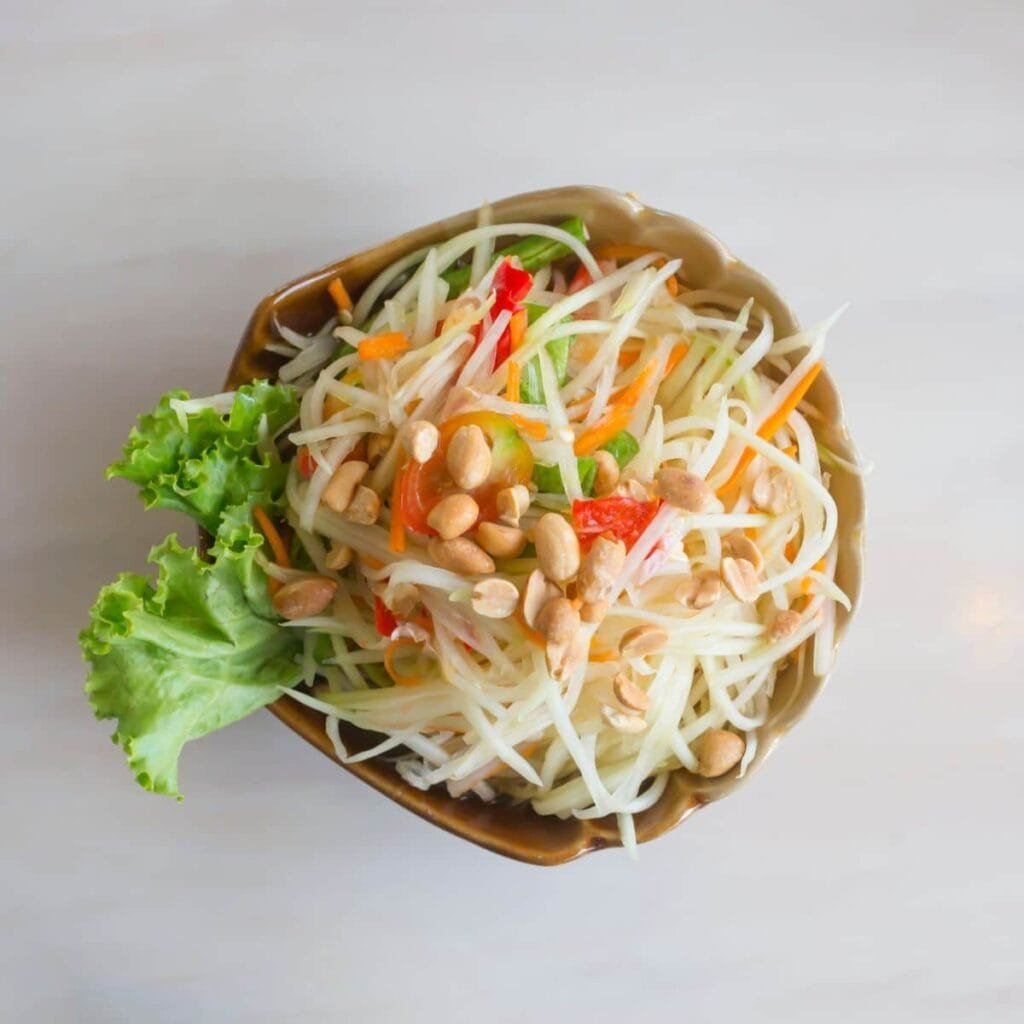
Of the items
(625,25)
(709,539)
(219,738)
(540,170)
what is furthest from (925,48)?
(219,738)

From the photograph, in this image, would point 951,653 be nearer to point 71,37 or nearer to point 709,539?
point 709,539

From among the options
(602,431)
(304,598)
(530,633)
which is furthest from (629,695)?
(304,598)

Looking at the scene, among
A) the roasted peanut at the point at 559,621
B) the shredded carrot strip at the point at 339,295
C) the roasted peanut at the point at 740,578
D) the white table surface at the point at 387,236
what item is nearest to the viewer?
the roasted peanut at the point at 559,621

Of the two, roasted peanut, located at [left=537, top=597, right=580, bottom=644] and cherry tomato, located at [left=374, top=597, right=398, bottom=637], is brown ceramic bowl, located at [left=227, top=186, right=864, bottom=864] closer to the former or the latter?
cherry tomato, located at [left=374, top=597, right=398, bottom=637]

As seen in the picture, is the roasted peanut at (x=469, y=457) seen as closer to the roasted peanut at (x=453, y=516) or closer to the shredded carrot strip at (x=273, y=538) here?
the roasted peanut at (x=453, y=516)

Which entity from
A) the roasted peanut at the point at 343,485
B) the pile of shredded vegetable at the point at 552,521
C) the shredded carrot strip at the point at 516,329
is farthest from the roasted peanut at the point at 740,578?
the roasted peanut at the point at 343,485
